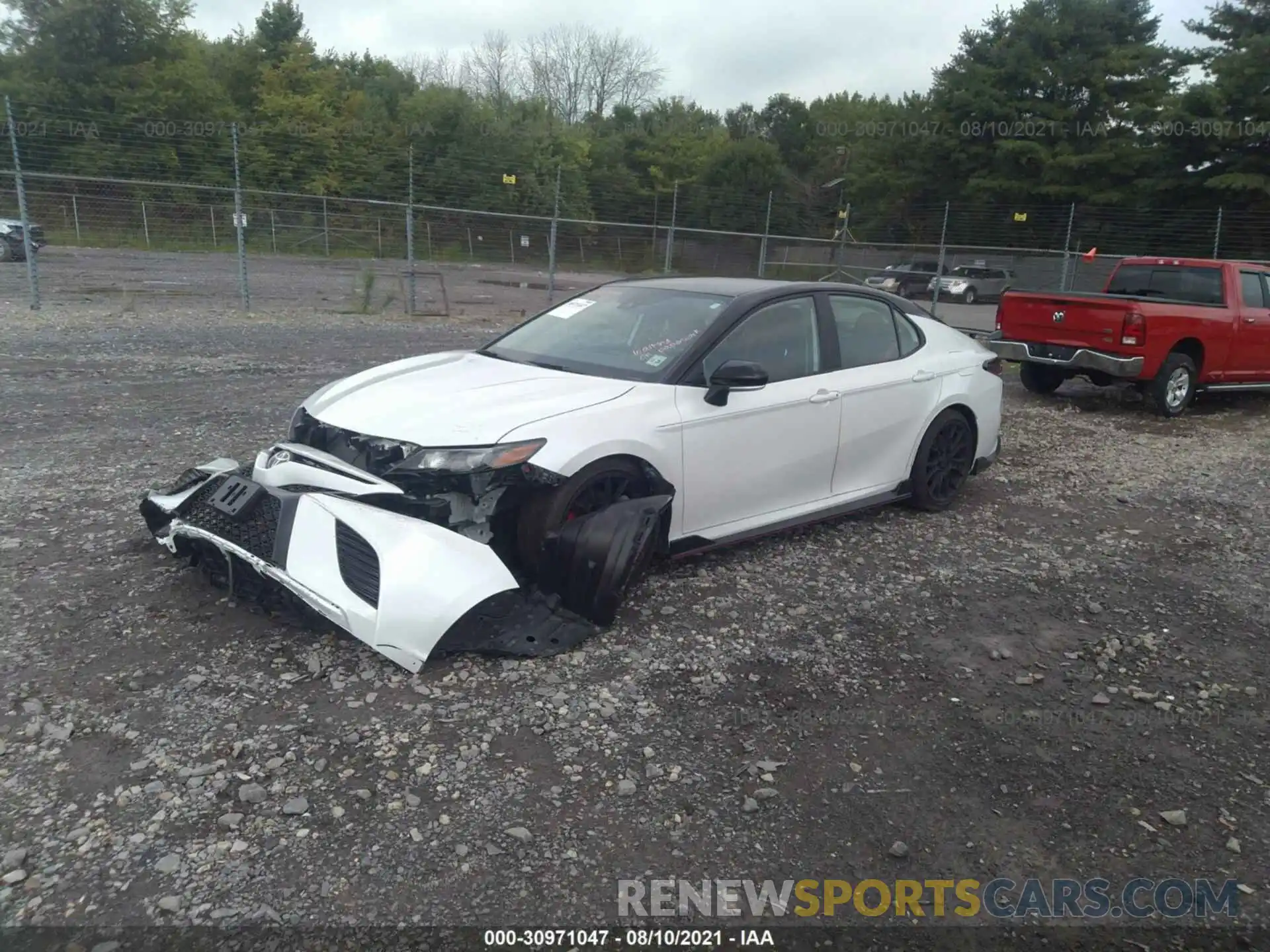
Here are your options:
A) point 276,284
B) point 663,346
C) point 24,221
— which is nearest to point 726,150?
point 276,284

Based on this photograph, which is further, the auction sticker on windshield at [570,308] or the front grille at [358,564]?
the auction sticker on windshield at [570,308]

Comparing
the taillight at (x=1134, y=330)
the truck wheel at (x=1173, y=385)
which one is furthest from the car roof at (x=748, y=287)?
the truck wheel at (x=1173, y=385)

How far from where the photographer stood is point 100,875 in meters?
2.52

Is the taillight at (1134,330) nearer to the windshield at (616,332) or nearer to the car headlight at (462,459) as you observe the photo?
the windshield at (616,332)

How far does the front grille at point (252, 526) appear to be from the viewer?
3730 mm

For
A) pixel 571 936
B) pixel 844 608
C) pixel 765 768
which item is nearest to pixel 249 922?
pixel 571 936

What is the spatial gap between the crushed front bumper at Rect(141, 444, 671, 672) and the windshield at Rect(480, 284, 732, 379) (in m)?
0.89

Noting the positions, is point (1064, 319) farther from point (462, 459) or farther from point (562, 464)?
point (462, 459)

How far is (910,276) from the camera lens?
28984mm

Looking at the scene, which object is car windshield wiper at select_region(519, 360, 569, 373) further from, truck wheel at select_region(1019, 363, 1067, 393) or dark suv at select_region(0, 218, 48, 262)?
dark suv at select_region(0, 218, 48, 262)

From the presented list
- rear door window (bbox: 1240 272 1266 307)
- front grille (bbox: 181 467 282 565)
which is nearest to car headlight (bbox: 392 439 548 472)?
front grille (bbox: 181 467 282 565)

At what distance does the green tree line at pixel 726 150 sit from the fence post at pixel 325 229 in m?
2.39

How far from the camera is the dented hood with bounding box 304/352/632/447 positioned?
3.91 meters

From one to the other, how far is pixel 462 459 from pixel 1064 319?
8.29m
